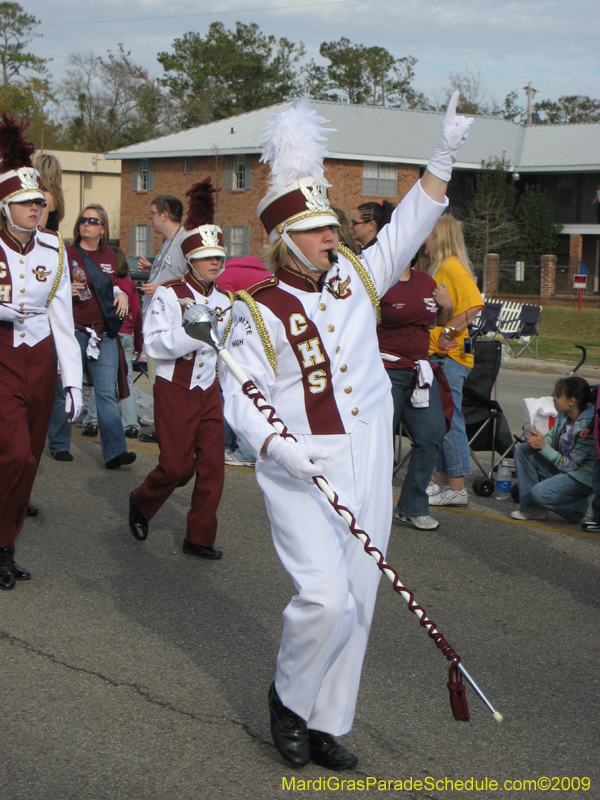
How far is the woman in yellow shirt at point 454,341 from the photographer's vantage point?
7.17 meters

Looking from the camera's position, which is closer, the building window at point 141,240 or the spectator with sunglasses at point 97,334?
the spectator with sunglasses at point 97,334

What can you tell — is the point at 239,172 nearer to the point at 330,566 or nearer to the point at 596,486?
the point at 596,486

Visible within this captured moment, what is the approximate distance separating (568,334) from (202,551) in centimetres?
2324

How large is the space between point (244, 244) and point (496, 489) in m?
35.1

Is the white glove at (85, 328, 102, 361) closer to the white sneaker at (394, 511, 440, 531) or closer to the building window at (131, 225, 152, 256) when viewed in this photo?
the white sneaker at (394, 511, 440, 531)

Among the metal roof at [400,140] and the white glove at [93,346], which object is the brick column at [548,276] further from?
the white glove at [93,346]

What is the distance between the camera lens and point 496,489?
26.2 ft

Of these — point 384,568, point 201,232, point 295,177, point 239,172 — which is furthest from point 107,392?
point 239,172

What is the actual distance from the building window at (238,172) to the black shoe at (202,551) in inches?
1442

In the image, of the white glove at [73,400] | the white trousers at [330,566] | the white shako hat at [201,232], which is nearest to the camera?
the white trousers at [330,566]

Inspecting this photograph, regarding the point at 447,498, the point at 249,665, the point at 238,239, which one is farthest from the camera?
the point at 238,239

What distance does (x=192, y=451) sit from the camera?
244 inches

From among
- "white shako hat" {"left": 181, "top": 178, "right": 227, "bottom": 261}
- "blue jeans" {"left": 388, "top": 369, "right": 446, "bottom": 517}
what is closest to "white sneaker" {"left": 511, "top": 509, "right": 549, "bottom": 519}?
"blue jeans" {"left": 388, "top": 369, "right": 446, "bottom": 517}

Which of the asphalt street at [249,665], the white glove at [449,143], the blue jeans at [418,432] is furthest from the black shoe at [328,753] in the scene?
the blue jeans at [418,432]
